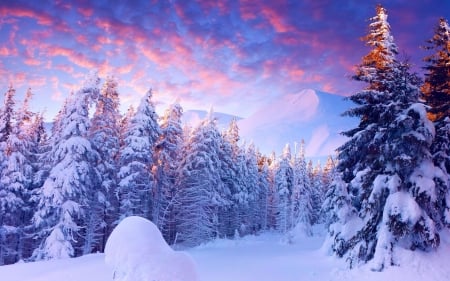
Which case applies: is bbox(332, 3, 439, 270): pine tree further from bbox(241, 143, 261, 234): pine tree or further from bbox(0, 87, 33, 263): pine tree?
bbox(241, 143, 261, 234): pine tree

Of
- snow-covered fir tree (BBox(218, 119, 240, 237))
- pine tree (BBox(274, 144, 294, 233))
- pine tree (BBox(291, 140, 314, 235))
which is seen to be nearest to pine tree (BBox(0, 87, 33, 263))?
snow-covered fir tree (BBox(218, 119, 240, 237))

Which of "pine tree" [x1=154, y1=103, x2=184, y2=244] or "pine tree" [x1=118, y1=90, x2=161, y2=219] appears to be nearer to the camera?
"pine tree" [x1=118, y1=90, x2=161, y2=219]

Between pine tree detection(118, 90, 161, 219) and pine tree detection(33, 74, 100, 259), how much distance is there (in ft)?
9.15

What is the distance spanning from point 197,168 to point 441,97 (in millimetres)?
22488

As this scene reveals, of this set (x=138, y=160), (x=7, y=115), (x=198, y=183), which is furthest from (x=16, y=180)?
(x=198, y=183)

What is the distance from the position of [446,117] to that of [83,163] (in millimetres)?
22346

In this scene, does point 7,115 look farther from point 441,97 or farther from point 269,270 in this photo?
point 441,97

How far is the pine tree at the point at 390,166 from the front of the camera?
16188 mm

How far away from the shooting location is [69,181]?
83.7 feet

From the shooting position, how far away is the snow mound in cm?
555

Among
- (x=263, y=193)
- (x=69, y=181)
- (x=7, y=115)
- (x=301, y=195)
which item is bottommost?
(x=301, y=195)

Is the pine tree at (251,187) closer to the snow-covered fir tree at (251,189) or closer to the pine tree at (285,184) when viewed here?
the snow-covered fir tree at (251,189)

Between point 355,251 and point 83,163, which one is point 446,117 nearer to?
point 355,251

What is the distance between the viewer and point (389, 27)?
2169 centimetres
